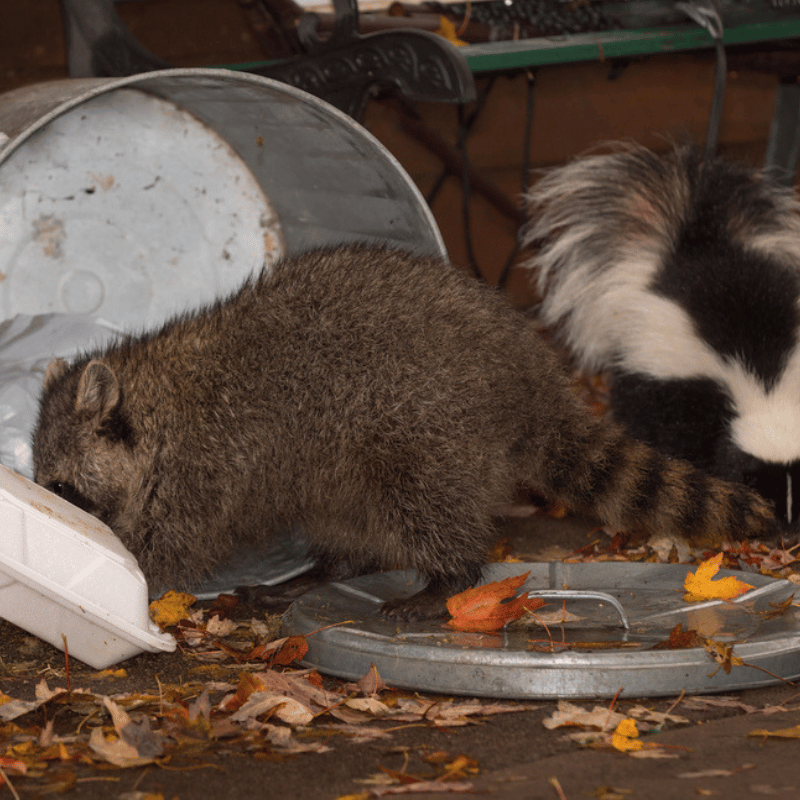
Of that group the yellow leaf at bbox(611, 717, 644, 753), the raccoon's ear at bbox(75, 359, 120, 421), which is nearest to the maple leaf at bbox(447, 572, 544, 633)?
the yellow leaf at bbox(611, 717, 644, 753)

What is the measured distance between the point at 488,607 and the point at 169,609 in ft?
3.39

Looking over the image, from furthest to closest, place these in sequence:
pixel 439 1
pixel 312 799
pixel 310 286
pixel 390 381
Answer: pixel 439 1 → pixel 310 286 → pixel 390 381 → pixel 312 799

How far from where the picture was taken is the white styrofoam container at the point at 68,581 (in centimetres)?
259

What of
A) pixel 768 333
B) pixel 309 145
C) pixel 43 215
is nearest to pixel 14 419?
pixel 43 215

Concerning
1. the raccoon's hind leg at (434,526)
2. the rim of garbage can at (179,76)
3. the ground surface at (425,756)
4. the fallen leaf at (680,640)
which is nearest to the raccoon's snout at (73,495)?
the ground surface at (425,756)

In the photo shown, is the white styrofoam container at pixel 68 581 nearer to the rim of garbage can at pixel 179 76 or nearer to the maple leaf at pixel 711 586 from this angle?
the rim of garbage can at pixel 179 76

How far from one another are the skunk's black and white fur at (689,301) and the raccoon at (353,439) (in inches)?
31.9

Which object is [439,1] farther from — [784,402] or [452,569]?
[452,569]

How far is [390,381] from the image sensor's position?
121 inches

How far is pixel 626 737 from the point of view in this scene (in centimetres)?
233

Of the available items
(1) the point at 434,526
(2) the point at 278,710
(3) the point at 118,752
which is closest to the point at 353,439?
(1) the point at 434,526

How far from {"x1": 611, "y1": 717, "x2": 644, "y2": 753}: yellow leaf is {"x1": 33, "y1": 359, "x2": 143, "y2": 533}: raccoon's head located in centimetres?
157

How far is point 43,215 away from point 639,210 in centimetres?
236

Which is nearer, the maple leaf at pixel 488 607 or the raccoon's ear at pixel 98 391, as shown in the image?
the maple leaf at pixel 488 607
